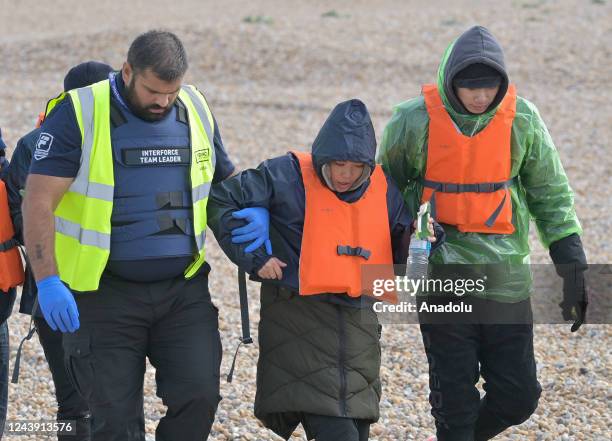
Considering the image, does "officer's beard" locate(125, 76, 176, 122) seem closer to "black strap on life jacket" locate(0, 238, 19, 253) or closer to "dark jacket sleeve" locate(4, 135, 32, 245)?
"dark jacket sleeve" locate(4, 135, 32, 245)

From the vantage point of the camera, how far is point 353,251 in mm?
4602

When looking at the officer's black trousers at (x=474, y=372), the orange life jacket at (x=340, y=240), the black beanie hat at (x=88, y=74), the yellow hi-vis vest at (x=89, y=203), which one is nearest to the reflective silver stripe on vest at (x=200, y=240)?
the yellow hi-vis vest at (x=89, y=203)

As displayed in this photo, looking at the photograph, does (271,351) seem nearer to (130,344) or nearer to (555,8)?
(130,344)

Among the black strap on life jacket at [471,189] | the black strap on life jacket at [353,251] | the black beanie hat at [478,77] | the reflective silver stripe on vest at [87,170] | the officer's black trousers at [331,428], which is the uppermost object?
the black beanie hat at [478,77]

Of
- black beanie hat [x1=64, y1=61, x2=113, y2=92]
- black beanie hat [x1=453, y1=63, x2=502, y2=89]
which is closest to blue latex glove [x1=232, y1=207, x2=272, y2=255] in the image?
black beanie hat [x1=453, y1=63, x2=502, y2=89]

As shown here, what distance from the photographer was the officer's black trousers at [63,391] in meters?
5.05

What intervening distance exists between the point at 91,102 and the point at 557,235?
6.79 feet

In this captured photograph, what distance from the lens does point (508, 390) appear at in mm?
5020

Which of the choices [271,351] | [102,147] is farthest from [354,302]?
[102,147]

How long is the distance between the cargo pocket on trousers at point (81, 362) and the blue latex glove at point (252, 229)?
70cm

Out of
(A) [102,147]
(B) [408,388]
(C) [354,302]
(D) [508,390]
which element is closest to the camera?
(A) [102,147]

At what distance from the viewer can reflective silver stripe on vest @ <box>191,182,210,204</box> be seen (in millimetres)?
4512

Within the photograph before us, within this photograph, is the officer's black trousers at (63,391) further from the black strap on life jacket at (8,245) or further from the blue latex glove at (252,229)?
the blue latex glove at (252,229)

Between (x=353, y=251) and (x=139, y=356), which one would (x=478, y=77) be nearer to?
(x=353, y=251)
